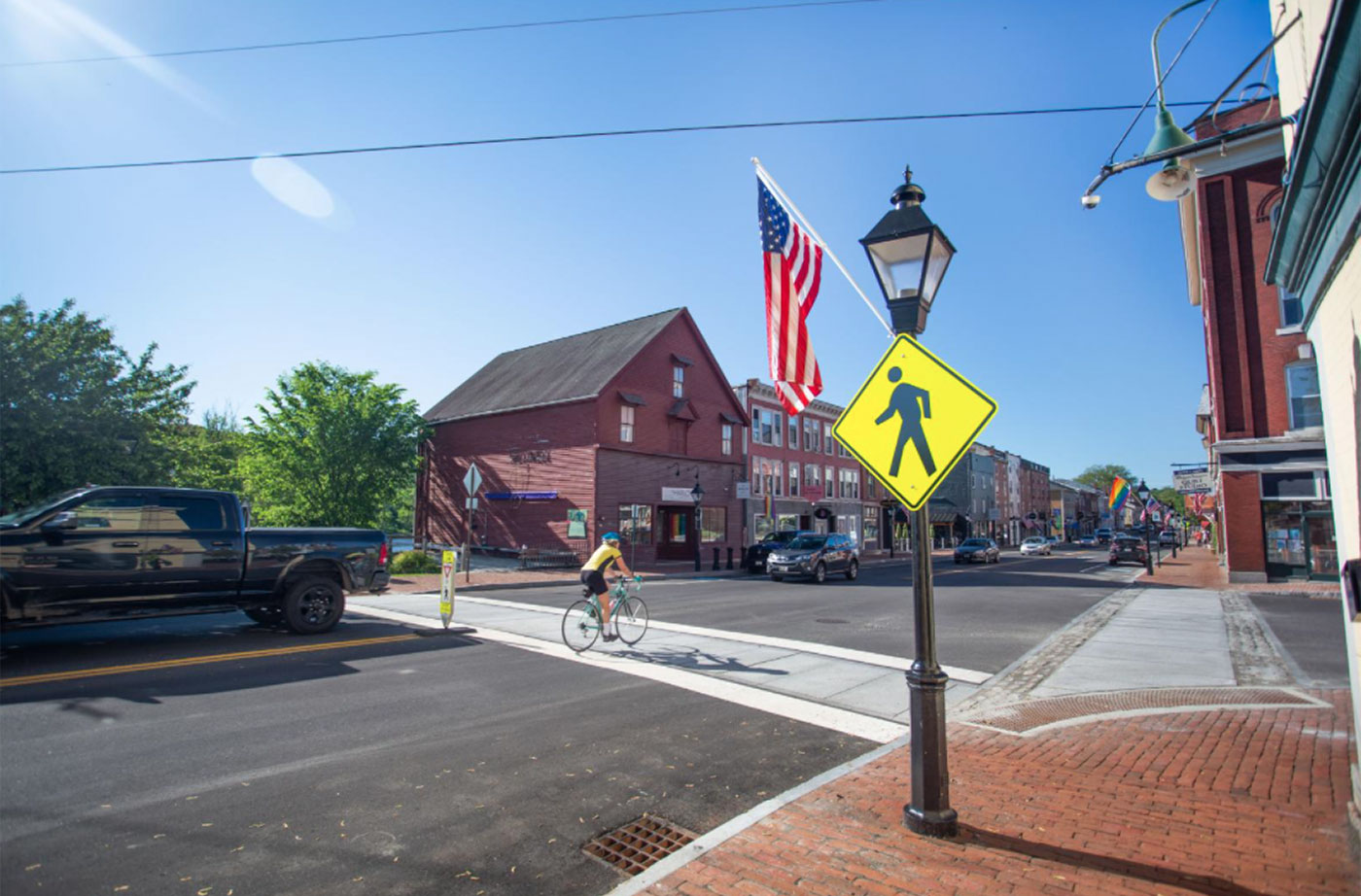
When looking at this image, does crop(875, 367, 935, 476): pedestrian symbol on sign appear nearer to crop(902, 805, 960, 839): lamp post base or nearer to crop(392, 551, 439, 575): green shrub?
crop(902, 805, 960, 839): lamp post base

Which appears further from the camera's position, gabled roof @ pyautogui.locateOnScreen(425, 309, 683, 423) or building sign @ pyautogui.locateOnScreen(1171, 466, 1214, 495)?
gabled roof @ pyautogui.locateOnScreen(425, 309, 683, 423)

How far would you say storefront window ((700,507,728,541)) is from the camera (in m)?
35.4

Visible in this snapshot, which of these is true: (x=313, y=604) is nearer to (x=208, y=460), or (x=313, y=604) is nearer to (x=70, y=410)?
(x=70, y=410)

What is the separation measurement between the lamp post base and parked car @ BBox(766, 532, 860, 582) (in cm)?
1993

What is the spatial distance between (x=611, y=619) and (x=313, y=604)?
462 cm

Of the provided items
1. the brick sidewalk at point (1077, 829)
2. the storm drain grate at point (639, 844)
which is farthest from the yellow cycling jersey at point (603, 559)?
the storm drain grate at point (639, 844)

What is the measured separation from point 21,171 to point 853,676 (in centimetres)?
1303

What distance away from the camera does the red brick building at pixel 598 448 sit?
30.3 m

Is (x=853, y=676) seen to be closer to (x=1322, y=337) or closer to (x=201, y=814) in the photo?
(x=1322, y=337)

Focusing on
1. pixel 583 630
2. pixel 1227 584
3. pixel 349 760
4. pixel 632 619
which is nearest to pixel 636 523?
pixel 632 619

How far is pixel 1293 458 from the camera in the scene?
2233cm

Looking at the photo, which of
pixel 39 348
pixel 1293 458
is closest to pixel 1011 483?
pixel 1293 458

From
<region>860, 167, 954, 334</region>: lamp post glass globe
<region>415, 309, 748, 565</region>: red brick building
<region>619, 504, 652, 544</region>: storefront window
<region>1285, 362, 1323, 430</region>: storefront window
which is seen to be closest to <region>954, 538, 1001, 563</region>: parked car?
<region>415, 309, 748, 565</region>: red brick building

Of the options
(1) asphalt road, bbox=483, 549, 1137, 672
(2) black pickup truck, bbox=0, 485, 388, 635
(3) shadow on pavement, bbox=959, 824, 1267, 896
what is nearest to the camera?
(3) shadow on pavement, bbox=959, 824, 1267, 896
